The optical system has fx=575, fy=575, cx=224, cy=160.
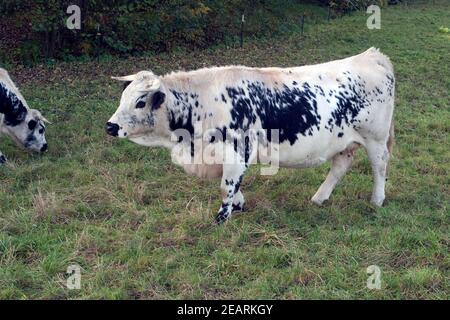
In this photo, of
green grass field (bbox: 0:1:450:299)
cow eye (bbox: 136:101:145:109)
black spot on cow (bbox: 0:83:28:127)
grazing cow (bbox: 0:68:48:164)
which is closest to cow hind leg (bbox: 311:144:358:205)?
green grass field (bbox: 0:1:450:299)

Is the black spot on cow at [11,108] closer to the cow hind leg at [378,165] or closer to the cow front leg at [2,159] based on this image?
the cow front leg at [2,159]

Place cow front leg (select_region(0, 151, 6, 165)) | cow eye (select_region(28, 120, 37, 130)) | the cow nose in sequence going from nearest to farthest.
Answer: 1. the cow nose
2. cow front leg (select_region(0, 151, 6, 165))
3. cow eye (select_region(28, 120, 37, 130))

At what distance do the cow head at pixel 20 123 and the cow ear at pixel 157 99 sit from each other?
9.94ft

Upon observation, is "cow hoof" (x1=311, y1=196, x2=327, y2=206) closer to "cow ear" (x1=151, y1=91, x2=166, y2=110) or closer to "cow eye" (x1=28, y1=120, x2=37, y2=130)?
"cow ear" (x1=151, y1=91, x2=166, y2=110)

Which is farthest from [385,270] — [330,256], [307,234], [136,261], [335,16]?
[335,16]

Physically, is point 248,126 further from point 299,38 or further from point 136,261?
point 299,38

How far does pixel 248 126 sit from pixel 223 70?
2.11 feet

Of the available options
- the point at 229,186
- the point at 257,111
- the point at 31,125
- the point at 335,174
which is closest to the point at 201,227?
the point at 229,186

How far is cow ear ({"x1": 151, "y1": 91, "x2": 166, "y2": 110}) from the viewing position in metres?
5.35

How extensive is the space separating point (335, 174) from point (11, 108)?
14.6 ft

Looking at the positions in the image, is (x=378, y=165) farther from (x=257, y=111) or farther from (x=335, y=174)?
(x=257, y=111)

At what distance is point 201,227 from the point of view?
558cm

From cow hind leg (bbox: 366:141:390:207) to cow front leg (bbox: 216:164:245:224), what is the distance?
1560 mm
